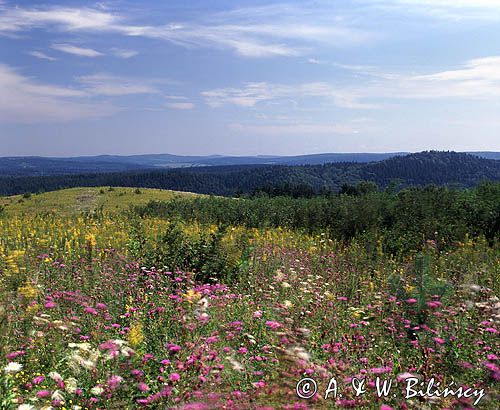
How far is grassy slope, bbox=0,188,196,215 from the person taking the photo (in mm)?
28109

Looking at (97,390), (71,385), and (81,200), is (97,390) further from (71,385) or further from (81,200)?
(81,200)

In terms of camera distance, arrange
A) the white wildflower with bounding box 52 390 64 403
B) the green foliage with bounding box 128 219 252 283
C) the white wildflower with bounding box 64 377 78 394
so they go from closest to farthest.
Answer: the white wildflower with bounding box 52 390 64 403 → the white wildflower with bounding box 64 377 78 394 → the green foliage with bounding box 128 219 252 283

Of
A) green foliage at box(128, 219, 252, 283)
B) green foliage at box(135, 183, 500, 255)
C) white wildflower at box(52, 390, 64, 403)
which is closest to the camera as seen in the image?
Answer: white wildflower at box(52, 390, 64, 403)

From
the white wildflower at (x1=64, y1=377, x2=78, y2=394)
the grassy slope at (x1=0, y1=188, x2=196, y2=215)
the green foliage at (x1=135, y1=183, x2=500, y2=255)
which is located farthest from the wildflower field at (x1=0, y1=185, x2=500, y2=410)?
the grassy slope at (x1=0, y1=188, x2=196, y2=215)

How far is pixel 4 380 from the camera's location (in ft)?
9.37

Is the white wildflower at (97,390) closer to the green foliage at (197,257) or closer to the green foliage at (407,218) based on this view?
the green foliage at (197,257)

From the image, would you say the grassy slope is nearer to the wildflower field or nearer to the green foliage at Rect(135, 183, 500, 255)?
the green foliage at Rect(135, 183, 500, 255)

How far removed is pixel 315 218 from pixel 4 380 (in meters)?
12.7

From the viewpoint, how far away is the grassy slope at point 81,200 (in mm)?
28109

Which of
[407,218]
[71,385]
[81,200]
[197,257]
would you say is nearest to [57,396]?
[71,385]

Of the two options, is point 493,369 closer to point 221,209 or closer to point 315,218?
point 315,218

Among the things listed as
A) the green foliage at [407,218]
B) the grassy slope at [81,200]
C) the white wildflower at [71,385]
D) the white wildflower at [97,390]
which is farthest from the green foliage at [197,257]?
the grassy slope at [81,200]

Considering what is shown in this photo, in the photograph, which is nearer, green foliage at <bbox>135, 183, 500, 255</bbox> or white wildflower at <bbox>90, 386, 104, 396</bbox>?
white wildflower at <bbox>90, 386, 104, 396</bbox>

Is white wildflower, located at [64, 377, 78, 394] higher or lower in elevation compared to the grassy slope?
higher
